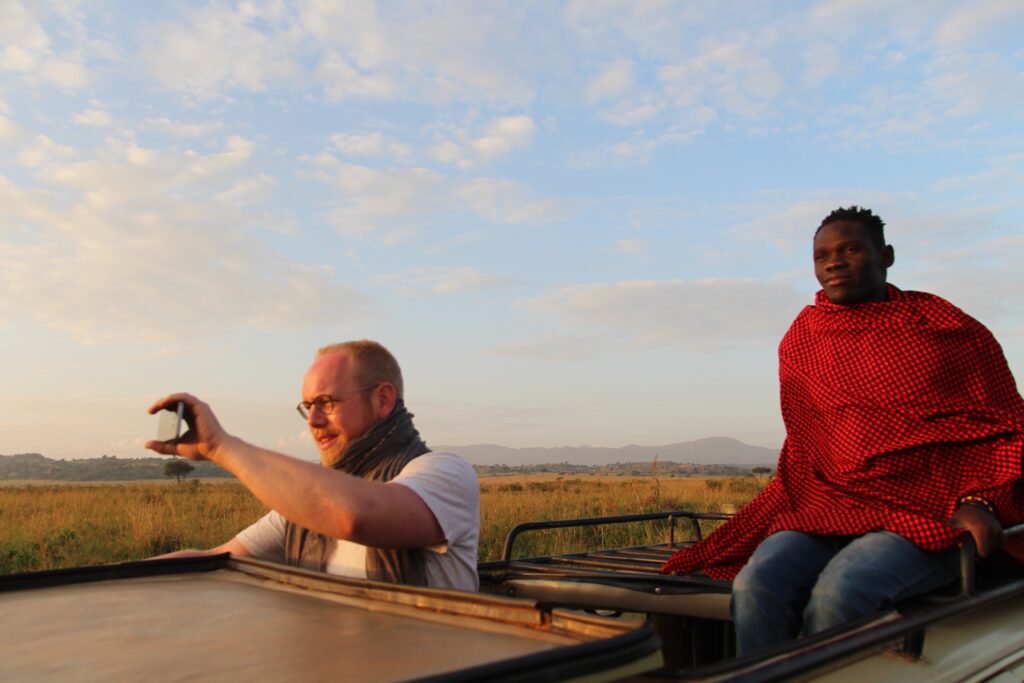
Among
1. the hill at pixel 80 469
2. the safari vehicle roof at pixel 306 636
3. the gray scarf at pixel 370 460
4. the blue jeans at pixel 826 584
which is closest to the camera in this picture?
the safari vehicle roof at pixel 306 636

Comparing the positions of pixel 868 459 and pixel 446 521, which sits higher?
pixel 868 459

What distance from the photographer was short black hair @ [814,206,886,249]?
136 inches

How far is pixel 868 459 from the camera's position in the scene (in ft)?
11.0

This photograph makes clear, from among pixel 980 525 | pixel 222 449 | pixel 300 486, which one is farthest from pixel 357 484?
pixel 980 525

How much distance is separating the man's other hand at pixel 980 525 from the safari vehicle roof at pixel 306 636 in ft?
6.11

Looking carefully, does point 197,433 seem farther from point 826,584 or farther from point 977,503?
point 977,503

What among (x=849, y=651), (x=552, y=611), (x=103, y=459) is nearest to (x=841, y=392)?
(x=849, y=651)

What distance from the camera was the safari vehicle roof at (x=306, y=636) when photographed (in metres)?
1.36

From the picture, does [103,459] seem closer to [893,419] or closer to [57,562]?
[57,562]

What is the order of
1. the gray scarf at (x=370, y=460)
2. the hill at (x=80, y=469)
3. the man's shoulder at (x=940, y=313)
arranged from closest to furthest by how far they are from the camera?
the gray scarf at (x=370, y=460)
the man's shoulder at (x=940, y=313)
the hill at (x=80, y=469)

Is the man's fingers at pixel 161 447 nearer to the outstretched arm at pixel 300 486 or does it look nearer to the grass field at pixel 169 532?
the outstretched arm at pixel 300 486

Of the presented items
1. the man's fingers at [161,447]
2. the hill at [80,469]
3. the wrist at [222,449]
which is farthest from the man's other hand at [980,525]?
the hill at [80,469]

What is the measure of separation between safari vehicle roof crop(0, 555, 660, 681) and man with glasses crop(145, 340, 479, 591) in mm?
220

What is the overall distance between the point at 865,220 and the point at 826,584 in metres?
1.45
